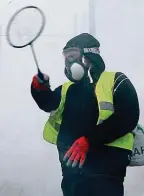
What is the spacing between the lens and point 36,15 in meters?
2.43

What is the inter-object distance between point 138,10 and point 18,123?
36.6 inches

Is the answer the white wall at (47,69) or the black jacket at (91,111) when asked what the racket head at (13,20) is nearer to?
the white wall at (47,69)

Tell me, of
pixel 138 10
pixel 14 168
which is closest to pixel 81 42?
pixel 138 10

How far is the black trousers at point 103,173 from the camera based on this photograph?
7.38ft

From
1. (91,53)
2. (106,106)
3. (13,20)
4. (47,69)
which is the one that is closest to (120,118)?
(106,106)

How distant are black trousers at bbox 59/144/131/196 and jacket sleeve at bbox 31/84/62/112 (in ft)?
1.10

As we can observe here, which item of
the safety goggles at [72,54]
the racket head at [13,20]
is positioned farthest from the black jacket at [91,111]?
the racket head at [13,20]

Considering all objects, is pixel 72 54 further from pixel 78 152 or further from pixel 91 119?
pixel 78 152

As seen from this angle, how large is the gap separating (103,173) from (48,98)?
47cm

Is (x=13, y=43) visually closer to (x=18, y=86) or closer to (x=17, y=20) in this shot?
(x=17, y=20)

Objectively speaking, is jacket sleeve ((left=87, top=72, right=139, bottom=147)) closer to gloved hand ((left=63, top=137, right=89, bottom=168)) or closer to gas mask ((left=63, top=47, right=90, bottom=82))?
gloved hand ((left=63, top=137, right=89, bottom=168))

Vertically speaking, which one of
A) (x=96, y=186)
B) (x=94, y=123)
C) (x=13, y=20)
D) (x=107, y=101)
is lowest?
(x=96, y=186)

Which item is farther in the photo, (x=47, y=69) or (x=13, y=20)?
(x=47, y=69)

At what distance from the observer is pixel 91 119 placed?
2.31 metres
